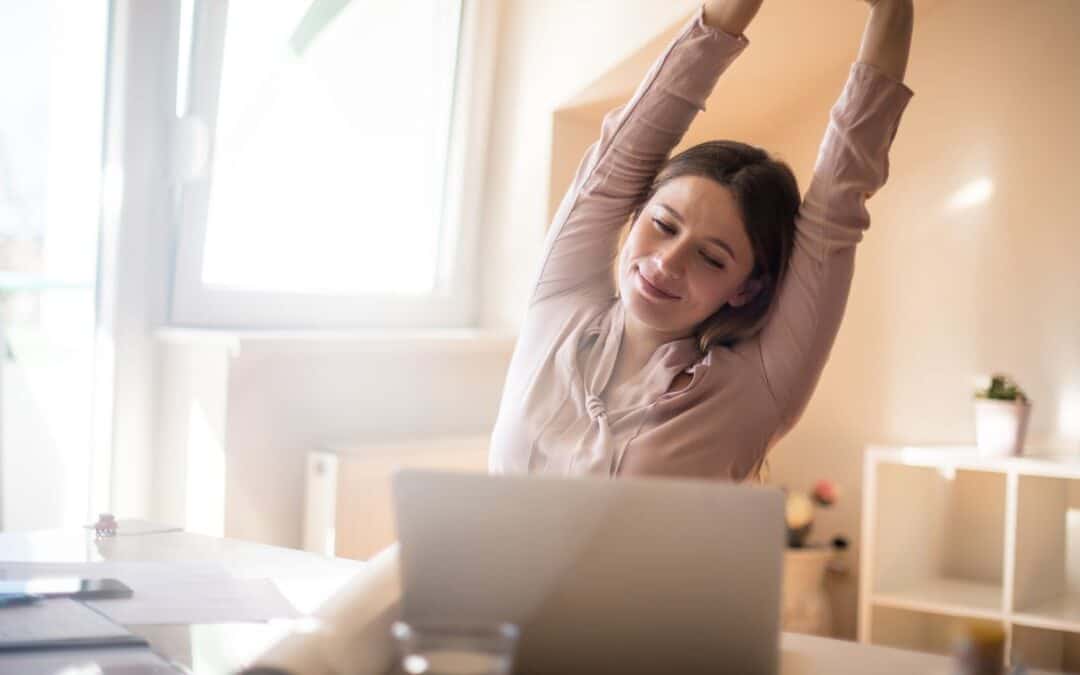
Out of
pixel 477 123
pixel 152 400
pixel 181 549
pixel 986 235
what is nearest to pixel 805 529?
pixel 986 235

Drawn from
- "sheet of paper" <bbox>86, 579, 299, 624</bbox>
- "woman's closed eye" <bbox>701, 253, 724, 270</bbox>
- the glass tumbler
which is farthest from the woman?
the glass tumbler

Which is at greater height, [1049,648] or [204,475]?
[204,475]

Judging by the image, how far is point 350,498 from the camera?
2.89 m

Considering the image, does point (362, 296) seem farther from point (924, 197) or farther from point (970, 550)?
point (970, 550)

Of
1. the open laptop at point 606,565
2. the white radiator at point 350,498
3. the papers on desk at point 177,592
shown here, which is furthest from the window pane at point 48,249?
the open laptop at point 606,565

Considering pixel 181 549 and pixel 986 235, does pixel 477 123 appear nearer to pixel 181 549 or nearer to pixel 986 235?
pixel 986 235

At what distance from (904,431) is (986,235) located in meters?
0.60

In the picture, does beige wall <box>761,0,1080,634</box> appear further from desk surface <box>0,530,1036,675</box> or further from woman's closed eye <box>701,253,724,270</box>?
desk surface <box>0,530,1036,675</box>

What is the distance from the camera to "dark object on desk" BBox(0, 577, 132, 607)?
3.99 feet

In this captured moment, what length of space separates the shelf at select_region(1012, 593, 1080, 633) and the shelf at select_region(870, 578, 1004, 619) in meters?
0.06

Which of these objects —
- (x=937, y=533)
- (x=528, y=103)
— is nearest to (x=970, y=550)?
(x=937, y=533)

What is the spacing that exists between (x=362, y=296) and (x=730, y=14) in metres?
1.80

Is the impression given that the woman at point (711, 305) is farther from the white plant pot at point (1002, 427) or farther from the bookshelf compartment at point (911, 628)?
the bookshelf compartment at point (911, 628)

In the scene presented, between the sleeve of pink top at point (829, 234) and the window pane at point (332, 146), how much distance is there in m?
1.64
